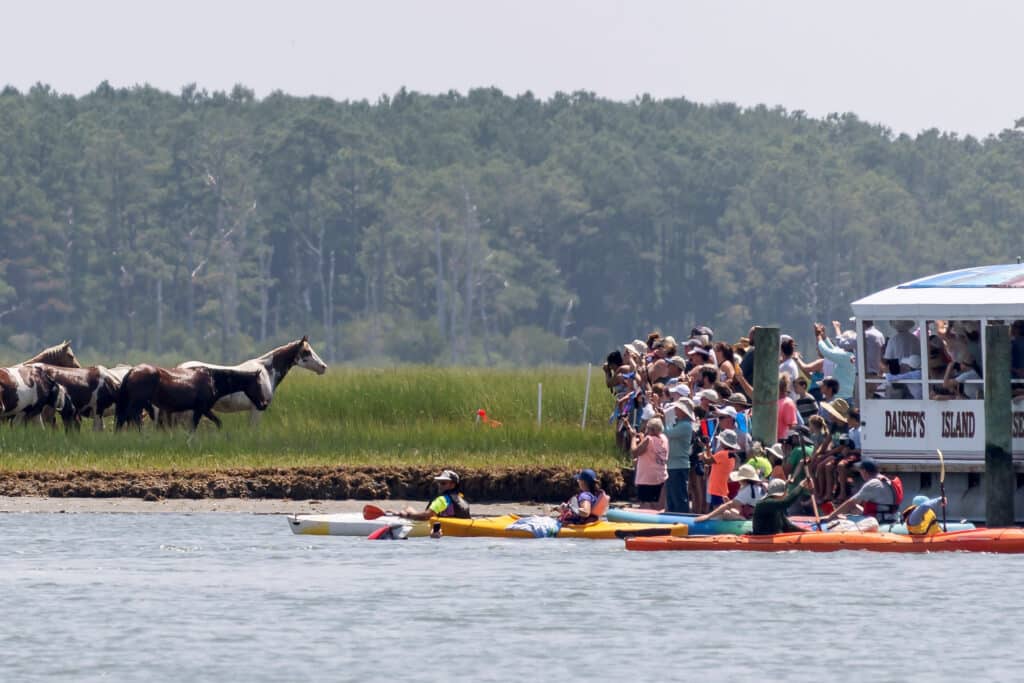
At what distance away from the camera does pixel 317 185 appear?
127 m

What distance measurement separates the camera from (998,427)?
27609 mm

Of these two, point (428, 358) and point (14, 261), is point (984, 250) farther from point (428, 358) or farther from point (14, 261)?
point (14, 261)

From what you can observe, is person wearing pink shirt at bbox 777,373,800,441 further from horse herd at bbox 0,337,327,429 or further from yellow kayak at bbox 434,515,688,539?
horse herd at bbox 0,337,327,429

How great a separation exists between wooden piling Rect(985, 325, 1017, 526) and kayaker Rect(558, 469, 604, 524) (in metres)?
4.49

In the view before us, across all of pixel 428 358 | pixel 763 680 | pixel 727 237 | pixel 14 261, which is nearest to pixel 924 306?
pixel 763 680

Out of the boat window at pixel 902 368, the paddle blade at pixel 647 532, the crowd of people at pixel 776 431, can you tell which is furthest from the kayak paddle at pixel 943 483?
the paddle blade at pixel 647 532

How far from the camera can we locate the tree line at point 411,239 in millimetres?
121375

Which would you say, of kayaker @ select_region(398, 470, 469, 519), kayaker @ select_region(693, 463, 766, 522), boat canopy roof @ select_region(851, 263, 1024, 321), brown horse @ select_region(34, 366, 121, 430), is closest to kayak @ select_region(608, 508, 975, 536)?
kayaker @ select_region(693, 463, 766, 522)

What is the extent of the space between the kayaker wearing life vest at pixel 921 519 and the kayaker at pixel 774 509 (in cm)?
124

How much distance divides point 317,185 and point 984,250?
38163 millimetres

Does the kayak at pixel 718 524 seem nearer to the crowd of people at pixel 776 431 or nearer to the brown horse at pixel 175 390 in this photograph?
the crowd of people at pixel 776 431

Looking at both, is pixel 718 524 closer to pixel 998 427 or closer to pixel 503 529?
pixel 503 529

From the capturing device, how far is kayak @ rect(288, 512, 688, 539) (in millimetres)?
28328

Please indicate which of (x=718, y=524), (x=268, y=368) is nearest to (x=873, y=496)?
(x=718, y=524)
